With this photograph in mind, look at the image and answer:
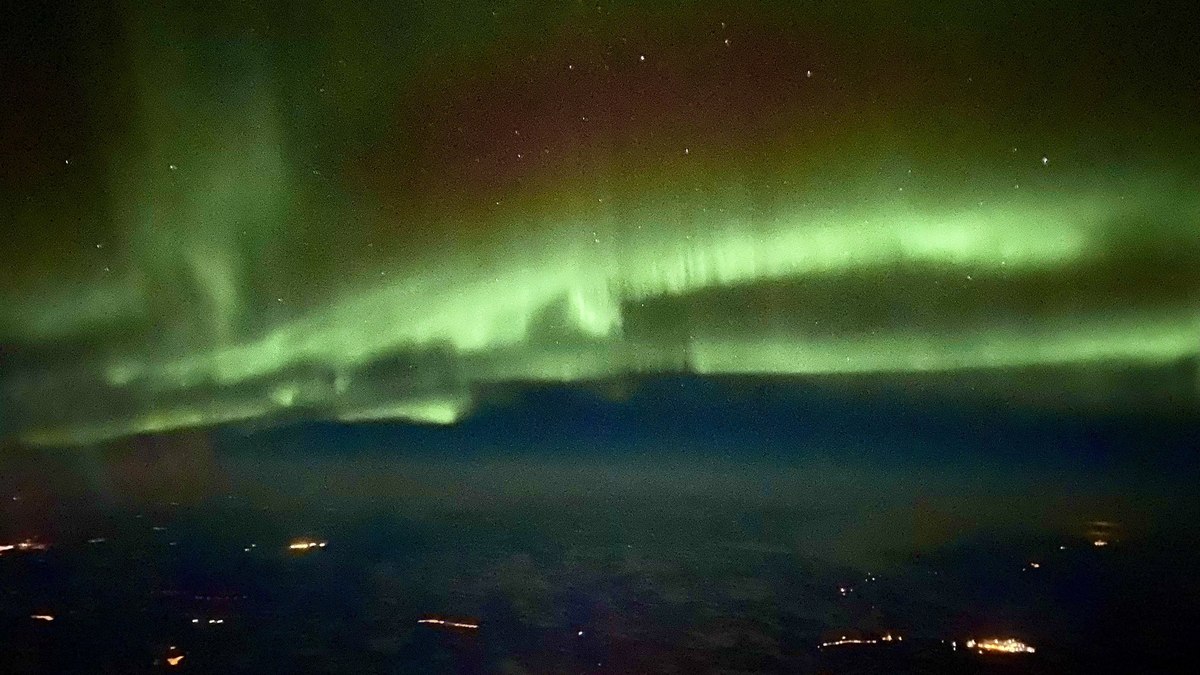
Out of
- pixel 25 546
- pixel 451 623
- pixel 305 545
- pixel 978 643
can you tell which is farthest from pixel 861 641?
pixel 25 546

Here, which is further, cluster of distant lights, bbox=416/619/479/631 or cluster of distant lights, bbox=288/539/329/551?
cluster of distant lights, bbox=288/539/329/551

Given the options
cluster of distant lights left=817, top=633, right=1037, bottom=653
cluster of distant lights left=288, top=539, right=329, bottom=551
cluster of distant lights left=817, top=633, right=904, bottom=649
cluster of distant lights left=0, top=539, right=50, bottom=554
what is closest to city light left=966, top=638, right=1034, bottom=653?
cluster of distant lights left=817, top=633, right=1037, bottom=653

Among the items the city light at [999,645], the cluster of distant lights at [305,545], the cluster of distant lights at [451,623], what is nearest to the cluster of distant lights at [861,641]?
the city light at [999,645]

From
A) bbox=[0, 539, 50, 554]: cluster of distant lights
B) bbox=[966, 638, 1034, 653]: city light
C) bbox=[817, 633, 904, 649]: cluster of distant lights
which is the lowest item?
bbox=[966, 638, 1034, 653]: city light

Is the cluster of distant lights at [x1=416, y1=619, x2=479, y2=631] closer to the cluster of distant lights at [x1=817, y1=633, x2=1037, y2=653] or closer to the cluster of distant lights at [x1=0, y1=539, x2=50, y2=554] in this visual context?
the cluster of distant lights at [x1=817, y1=633, x2=1037, y2=653]

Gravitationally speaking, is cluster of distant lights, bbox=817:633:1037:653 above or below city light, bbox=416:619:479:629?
below

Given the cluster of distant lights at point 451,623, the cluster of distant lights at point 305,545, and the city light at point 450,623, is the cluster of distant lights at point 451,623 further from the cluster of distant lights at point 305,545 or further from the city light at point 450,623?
the cluster of distant lights at point 305,545

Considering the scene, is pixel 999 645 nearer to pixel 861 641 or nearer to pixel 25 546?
pixel 861 641

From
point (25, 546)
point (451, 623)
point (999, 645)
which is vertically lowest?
point (999, 645)

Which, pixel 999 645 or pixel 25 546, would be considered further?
pixel 25 546
